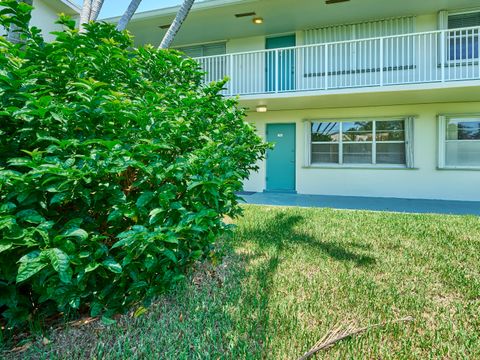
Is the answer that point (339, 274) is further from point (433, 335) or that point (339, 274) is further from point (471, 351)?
point (471, 351)

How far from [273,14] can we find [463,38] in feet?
18.1

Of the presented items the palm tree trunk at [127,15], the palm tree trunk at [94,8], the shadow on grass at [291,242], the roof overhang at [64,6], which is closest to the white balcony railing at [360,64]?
the palm tree trunk at [127,15]

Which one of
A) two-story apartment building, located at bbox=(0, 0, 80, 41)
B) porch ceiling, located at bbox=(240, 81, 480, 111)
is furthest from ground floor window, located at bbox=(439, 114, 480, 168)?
two-story apartment building, located at bbox=(0, 0, 80, 41)

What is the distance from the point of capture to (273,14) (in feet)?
30.5

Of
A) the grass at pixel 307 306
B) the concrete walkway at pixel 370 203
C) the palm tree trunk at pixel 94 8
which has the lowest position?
the grass at pixel 307 306

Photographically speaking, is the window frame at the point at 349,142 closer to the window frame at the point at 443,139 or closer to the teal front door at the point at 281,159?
the teal front door at the point at 281,159

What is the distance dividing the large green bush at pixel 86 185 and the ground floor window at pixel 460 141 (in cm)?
885

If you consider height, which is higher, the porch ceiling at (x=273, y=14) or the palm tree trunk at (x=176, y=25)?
the porch ceiling at (x=273, y=14)

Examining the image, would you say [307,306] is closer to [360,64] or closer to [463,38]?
[360,64]

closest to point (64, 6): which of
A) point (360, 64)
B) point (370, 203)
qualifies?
point (360, 64)

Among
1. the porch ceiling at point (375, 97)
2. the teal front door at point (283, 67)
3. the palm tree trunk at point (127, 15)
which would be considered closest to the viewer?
the palm tree trunk at point (127, 15)

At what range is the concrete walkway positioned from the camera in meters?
7.57

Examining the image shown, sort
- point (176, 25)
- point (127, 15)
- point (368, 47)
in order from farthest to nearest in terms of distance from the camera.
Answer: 1. point (368, 47)
2. point (176, 25)
3. point (127, 15)

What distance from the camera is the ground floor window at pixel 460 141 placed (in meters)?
8.84
